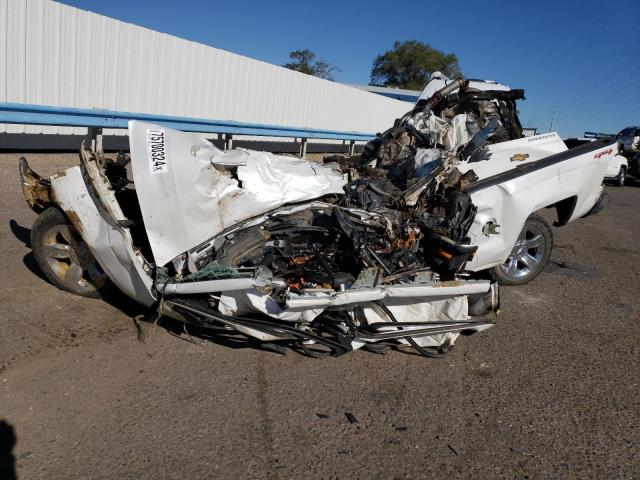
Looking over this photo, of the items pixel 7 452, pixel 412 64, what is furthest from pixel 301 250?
pixel 412 64

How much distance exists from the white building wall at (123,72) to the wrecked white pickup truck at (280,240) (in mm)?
6116

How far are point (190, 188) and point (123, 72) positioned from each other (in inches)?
340

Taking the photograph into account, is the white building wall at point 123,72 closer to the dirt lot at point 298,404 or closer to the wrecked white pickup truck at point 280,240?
the wrecked white pickup truck at point 280,240

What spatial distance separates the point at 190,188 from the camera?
346 centimetres

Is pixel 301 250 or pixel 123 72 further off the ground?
pixel 123 72

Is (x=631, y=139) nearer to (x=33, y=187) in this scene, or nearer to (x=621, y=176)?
(x=621, y=176)

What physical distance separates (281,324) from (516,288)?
9.94ft

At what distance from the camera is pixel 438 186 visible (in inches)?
170

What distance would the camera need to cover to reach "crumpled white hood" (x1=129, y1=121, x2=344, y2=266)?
3.38 m

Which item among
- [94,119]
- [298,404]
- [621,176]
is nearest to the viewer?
[298,404]

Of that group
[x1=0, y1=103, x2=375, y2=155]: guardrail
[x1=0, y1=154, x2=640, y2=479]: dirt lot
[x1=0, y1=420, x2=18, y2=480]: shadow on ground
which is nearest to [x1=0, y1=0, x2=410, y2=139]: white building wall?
[x1=0, y1=103, x2=375, y2=155]: guardrail

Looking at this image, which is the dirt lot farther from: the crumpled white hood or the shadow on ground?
the crumpled white hood

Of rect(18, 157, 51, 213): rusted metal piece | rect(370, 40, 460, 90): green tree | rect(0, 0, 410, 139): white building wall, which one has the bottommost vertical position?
rect(18, 157, 51, 213): rusted metal piece

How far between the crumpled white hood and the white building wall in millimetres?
6873
